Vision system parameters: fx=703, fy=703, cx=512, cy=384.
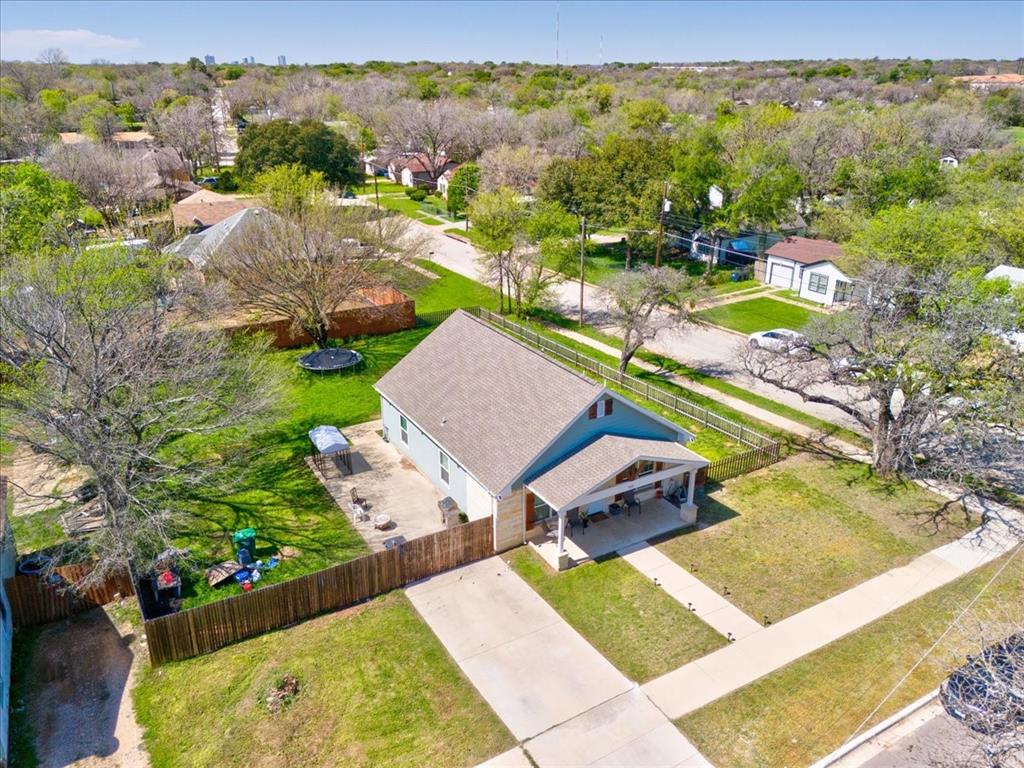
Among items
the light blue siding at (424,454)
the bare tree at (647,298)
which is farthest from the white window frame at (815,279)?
the light blue siding at (424,454)

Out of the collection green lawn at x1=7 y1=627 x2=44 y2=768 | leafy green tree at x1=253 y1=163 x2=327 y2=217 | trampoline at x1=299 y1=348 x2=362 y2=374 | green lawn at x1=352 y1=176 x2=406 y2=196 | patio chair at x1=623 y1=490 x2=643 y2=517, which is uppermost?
leafy green tree at x1=253 y1=163 x2=327 y2=217

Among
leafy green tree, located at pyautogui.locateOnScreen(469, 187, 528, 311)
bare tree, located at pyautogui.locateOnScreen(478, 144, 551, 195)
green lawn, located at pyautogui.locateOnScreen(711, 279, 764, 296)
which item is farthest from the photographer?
bare tree, located at pyautogui.locateOnScreen(478, 144, 551, 195)

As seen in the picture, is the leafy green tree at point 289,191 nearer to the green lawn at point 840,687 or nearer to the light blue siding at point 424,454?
the light blue siding at point 424,454

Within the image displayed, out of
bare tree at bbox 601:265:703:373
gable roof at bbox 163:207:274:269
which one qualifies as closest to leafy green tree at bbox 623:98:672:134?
Answer: gable roof at bbox 163:207:274:269

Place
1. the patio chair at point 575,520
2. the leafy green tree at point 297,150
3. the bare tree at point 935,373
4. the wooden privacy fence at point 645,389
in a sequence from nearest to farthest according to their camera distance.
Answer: the patio chair at point 575,520
the bare tree at point 935,373
the wooden privacy fence at point 645,389
the leafy green tree at point 297,150

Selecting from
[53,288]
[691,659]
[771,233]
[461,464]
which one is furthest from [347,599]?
[771,233]

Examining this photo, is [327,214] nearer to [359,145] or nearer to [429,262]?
[429,262]

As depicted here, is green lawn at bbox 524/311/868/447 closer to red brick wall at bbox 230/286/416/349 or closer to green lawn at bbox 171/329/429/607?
red brick wall at bbox 230/286/416/349
